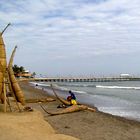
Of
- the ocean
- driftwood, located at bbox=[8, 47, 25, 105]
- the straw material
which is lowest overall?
the ocean

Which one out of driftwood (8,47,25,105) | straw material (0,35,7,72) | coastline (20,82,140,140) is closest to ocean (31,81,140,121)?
coastline (20,82,140,140)

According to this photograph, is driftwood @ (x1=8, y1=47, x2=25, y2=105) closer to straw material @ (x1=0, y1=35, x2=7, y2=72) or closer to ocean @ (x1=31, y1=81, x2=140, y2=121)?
straw material @ (x1=0, y1=35, x2=7, y2=72)

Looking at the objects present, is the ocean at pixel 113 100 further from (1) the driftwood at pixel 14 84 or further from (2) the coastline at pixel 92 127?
(1) the driftwood at pixel 14 84

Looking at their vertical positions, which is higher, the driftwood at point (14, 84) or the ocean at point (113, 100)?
the driftwood at point (14, 84)

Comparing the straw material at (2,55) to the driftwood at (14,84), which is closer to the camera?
the straw material at (2,55)

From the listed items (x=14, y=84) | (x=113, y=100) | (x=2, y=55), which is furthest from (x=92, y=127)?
(x=113, y=100)

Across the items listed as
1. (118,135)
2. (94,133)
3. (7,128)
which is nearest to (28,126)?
(7,128)

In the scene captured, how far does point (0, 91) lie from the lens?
18047 millimetres

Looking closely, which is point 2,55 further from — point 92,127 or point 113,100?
point 113,100

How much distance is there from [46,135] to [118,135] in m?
3.76

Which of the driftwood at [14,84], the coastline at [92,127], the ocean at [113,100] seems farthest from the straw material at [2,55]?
the ocean at [113,100]

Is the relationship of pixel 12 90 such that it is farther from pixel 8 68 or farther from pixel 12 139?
pixel 12 139

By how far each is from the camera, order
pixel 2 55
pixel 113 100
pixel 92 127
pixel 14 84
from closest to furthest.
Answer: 1. pixel 92 127
2. pixel 2 55
3. pixel 14 84
4. pixel 113 100

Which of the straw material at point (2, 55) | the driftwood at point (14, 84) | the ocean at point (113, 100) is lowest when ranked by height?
the ocean at point (113, 100)
